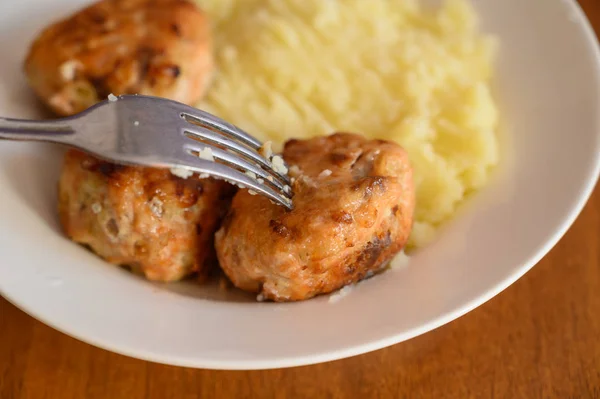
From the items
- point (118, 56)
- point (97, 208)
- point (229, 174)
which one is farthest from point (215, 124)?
point (118, 56)

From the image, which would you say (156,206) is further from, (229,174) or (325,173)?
(325,173)

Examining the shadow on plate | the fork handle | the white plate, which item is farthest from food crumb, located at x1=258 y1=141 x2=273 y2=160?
the shadow on plate

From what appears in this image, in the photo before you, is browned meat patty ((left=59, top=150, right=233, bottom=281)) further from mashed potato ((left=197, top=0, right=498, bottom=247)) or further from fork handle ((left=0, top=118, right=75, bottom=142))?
mashed potato ((left=197, top=0, right=498, bottom=247))

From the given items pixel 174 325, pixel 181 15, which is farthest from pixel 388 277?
pixel 181 15

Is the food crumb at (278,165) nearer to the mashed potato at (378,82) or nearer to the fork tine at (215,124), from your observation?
the fork tine at (215,124)

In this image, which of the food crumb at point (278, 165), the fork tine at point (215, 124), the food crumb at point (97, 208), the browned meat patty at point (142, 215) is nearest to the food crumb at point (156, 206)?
the browned meat patty at point (142, 215)
